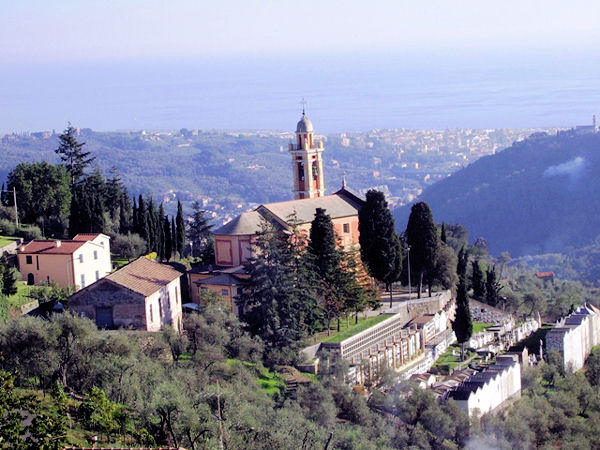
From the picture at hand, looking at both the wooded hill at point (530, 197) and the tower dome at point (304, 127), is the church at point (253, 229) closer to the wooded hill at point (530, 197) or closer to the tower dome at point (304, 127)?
the tower dome at point (304, 127)

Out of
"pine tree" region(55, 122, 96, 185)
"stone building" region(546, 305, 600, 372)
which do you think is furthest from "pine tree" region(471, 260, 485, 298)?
"pine tree" region(55, 122, 96, 185)

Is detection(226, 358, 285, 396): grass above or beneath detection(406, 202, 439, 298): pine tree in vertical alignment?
beneath

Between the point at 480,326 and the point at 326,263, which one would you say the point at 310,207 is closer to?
the point at 326,263

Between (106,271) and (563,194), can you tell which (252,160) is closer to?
(563,194)

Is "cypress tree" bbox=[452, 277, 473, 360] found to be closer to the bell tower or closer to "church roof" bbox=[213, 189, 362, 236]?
"church roof" bbox=[213, 189, 362, 236]

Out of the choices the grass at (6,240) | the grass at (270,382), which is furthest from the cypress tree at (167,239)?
the grass at (270,382)

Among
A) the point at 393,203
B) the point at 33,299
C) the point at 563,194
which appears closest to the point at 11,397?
the point at 33,299
